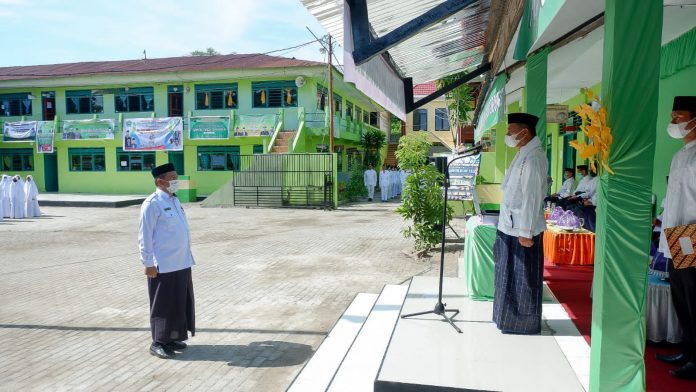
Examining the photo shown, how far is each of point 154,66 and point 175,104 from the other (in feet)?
10.3

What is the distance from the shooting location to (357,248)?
1005cm

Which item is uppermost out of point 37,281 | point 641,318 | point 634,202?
point 634,202

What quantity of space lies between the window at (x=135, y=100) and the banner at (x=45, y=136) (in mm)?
3281

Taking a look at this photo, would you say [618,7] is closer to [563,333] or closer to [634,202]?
[634,202]

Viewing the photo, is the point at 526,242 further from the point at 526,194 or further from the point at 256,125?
the point at 256,125

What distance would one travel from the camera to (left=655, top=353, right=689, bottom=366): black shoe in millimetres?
3350

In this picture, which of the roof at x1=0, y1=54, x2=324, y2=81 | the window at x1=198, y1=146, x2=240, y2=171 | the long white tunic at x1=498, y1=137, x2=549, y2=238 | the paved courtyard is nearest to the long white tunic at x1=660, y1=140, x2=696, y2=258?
the long white tunic at x1=498, y1=137, x2=549, y2=238

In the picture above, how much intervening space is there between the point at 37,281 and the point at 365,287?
488cm

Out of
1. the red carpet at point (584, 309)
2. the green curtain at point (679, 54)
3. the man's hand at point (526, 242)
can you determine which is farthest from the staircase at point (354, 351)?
the green curtain at point (679, 54)

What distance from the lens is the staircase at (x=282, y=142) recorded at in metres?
21.1

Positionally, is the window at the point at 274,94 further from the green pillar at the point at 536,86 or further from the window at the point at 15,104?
the green pillar at the point at 536,86

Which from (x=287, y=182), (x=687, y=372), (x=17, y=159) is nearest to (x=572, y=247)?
(x=687, y=372)

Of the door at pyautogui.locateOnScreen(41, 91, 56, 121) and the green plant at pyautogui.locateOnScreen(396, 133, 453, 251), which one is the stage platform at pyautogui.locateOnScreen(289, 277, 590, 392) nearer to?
the green plant at pyautogui.locateOnScreen(396, 133, 453, 251)

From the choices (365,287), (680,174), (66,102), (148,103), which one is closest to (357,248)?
(365,287)
